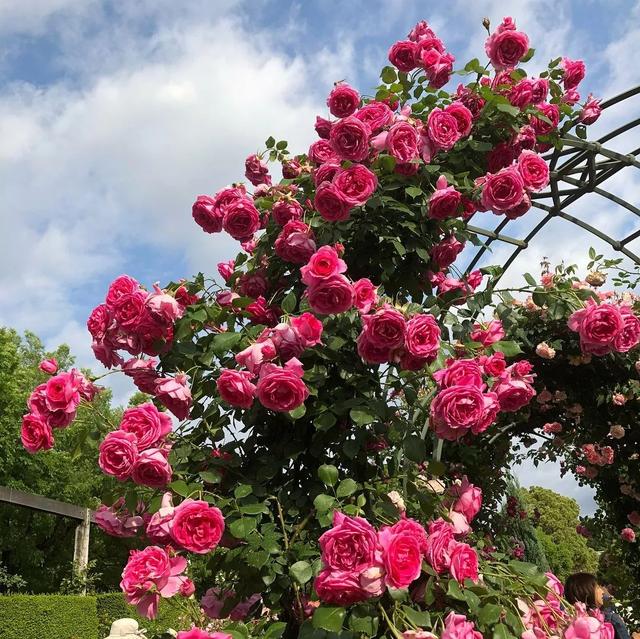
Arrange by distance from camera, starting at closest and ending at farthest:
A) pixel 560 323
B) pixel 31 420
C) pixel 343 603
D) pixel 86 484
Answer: pixel 343 603
pixel 31 420
pixel 560 323
pixel 86 484

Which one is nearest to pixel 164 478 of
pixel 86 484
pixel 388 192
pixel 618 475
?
pixel 388 192

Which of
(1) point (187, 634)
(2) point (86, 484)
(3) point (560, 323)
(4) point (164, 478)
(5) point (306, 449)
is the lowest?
(1) point (187, 634)

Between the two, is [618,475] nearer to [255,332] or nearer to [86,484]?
[255,332]

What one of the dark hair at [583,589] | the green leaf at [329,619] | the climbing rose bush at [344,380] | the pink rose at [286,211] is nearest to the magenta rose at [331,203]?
the climbing rose bush at [344,380]

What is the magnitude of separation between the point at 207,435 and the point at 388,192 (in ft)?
3.27

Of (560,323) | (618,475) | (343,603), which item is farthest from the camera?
(618,475)

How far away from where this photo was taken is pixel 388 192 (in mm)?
2293

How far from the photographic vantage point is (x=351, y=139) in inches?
82.4

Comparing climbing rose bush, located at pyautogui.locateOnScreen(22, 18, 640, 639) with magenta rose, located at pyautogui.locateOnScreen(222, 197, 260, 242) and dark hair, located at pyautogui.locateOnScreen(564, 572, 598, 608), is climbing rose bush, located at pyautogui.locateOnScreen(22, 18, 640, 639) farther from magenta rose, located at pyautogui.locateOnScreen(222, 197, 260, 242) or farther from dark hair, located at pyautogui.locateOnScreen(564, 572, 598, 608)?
dark hair, located at pyautogui.locateOnScreen(564, 572, 598, 608)

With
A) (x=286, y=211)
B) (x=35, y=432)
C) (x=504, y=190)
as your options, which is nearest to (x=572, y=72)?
(x=504, y=190)

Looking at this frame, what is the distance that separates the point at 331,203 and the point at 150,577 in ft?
3.73

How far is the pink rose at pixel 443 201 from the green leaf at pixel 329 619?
1220mm

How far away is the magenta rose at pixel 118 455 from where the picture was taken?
1.63m

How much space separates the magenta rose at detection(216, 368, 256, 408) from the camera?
5.68 ft
